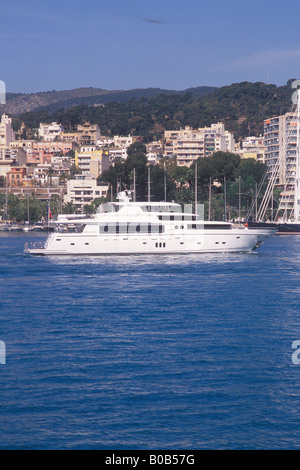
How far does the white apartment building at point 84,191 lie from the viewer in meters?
152

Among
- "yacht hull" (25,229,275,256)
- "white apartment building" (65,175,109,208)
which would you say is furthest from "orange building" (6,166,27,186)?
"yacht hull" (25,229,275,256)

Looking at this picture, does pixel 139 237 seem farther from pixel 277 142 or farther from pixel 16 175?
pixel 16 175

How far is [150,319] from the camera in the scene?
29.1 metres

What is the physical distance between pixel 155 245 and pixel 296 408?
4140 centimetres

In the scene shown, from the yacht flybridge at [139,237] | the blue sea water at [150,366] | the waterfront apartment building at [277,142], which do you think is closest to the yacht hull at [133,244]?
the yacht flybridge at [139,237]

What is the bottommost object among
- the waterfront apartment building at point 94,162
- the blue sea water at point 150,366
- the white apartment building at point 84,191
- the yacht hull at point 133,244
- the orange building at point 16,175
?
the blue sea water at point 150,366

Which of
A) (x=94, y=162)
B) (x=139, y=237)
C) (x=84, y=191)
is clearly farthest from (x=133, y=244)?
(x=94, y=162)

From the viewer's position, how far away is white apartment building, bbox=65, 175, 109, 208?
152 metres

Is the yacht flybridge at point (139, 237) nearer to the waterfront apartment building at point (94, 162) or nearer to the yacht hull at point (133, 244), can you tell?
the yacht hull at point (133, 244)

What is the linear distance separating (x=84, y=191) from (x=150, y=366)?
133057 millimetres

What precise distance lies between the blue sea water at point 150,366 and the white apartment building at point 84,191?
367 ft

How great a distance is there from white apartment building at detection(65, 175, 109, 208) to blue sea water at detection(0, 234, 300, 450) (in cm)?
11182
